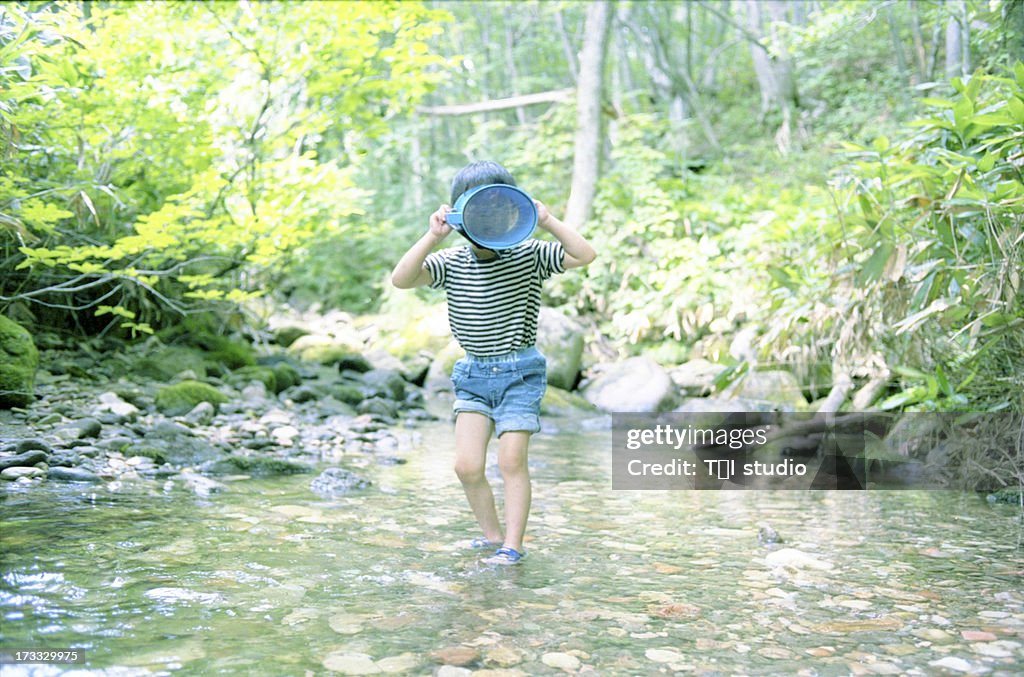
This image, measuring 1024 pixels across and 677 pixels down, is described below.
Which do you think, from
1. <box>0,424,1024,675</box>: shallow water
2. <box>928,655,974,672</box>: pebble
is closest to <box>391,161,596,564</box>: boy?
<box>0,424,1024,675</box>: shallow water

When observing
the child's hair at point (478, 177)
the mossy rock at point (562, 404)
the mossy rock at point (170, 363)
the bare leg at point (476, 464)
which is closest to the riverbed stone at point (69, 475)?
the bare leg at point (476, 464)

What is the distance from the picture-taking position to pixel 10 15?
13.6 ft

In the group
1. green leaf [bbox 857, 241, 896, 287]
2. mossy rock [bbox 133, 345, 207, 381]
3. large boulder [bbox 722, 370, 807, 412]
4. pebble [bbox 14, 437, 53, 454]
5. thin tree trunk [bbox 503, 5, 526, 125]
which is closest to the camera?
pebble [bbox 14, 437, 53, 454]

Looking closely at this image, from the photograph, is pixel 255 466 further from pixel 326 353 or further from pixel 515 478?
pixel 326 353

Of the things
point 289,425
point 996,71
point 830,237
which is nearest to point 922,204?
point 830,237

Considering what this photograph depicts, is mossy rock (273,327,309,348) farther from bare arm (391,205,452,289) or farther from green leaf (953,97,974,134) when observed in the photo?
green leaf (953,97,974,134)

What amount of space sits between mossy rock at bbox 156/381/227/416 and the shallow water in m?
2.01

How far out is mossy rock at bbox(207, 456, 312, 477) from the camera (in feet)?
15.3

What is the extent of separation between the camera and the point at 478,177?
3.10 meters

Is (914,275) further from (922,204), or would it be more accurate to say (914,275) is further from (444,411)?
(444,411)

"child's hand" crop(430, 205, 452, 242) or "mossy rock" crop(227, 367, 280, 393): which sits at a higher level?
"child's hand" crop(430, 205, 452, 242)

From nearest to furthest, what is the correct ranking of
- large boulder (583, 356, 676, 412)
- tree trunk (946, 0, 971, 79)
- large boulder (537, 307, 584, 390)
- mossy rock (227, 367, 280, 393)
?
1. mossy rock (227, 367, 280, 393)
2. tree trunk (946, 0, 971, 79)
3. large boulder (583, 356, 676, 412)
4. large boulder (537, 307, 584, 390)

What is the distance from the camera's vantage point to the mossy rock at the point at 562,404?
884 centimetres

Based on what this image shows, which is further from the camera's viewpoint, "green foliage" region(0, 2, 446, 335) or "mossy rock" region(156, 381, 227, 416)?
"mossy rock" region(156, 381, 227, 416)
